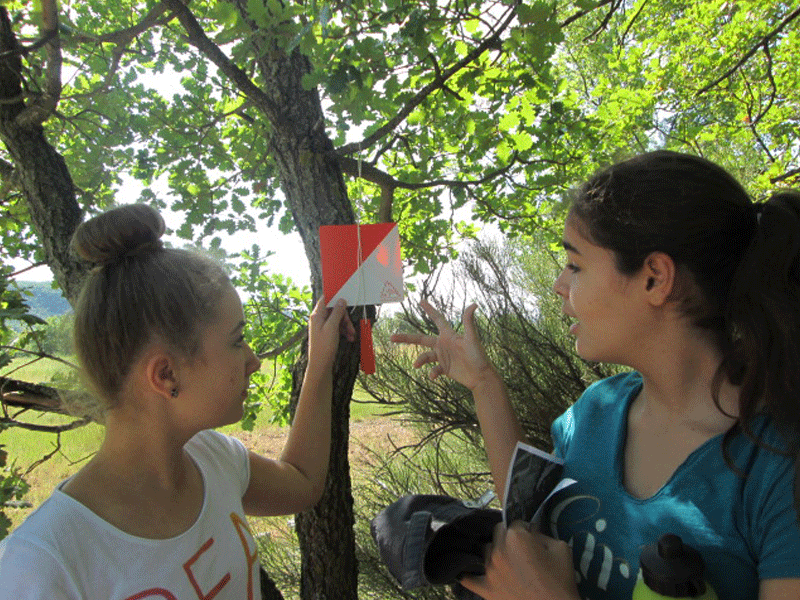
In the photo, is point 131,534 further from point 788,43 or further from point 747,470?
point 788,43

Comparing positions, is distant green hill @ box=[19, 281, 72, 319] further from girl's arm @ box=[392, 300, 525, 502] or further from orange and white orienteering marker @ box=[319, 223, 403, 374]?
girl's arm @ box=[392, 300, 525, 502]

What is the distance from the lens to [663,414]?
1.13 m

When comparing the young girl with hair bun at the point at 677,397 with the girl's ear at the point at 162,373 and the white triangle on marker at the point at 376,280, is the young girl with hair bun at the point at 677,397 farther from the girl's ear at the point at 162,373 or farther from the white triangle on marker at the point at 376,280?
the girl's ear at the point at 162,373

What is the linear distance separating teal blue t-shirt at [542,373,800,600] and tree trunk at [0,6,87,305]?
1650 millimetres

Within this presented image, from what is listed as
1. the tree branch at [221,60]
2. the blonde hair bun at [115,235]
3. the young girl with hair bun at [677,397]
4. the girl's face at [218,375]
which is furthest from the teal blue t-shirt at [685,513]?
the tree branch at [221,60]

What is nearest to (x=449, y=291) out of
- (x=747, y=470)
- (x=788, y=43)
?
(x=747, y=470)

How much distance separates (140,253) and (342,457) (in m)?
1.04

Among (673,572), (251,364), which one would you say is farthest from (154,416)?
(673,572)

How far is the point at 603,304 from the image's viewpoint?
1.16 metres

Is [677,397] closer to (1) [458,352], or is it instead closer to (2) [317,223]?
(1) [458,352]

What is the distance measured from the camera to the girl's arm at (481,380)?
1.40 m

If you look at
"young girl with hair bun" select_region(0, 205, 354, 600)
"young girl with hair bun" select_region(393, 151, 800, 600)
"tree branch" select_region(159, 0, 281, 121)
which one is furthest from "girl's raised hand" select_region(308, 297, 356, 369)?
"tree branch" select_region(159, 0, 281, 121)

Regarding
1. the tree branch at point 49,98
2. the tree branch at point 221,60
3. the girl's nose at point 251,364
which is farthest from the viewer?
the tree branch at point 49,98

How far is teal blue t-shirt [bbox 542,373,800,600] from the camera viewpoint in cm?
88
